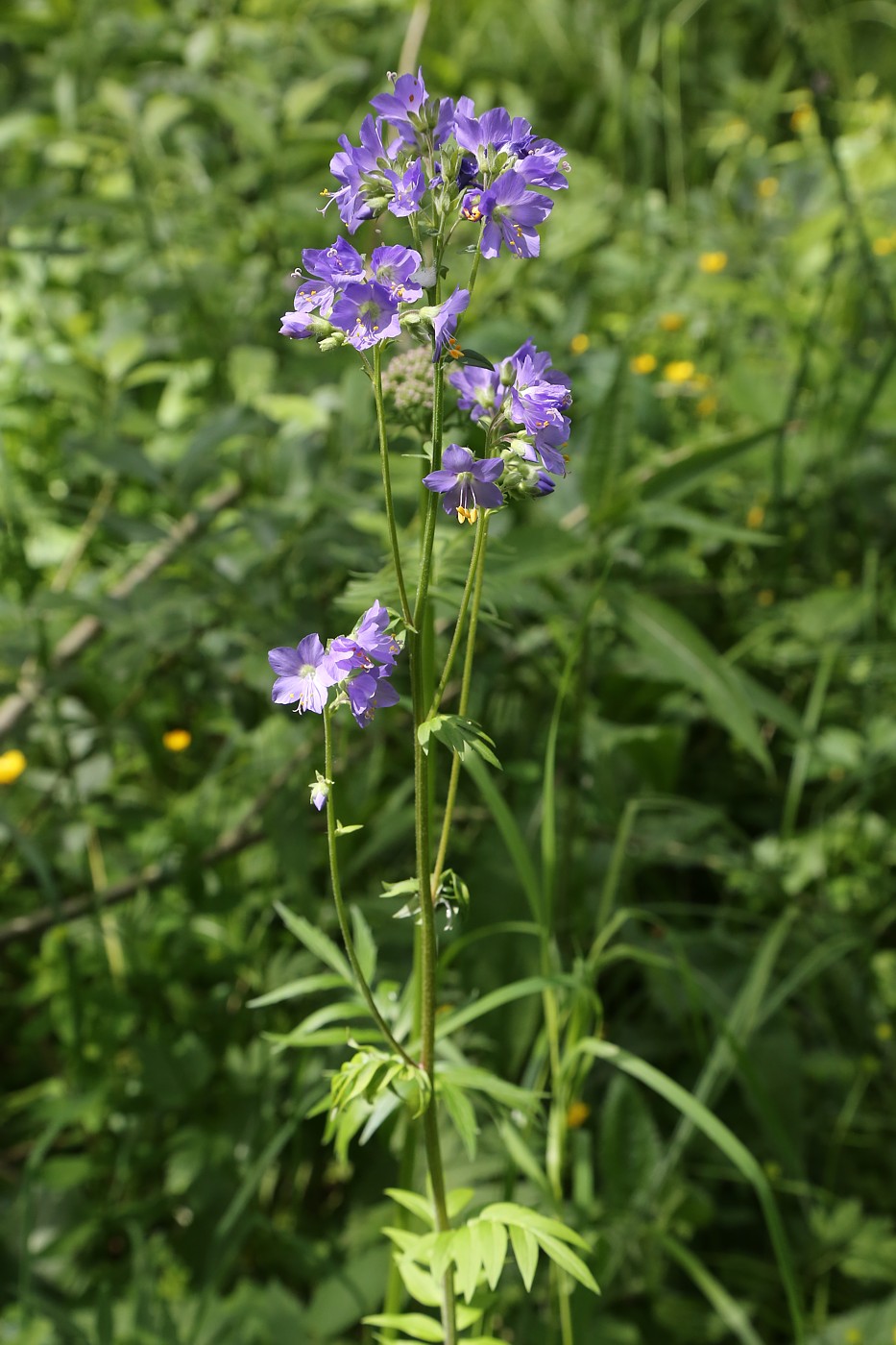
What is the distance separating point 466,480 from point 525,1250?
29.8 inches

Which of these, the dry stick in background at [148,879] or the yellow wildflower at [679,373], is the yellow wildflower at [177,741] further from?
the yellow wildflower at [679,373]

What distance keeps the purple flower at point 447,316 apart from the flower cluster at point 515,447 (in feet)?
0.30

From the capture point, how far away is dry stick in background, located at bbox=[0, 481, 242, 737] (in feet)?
7.54

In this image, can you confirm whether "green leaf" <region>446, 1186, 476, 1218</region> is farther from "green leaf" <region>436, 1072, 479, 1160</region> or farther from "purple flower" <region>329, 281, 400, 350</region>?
"purple flower" <region>329, 281, 400, 350</region>

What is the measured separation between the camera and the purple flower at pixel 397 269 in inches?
38.0

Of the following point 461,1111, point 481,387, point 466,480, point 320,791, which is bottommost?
point 461,1111

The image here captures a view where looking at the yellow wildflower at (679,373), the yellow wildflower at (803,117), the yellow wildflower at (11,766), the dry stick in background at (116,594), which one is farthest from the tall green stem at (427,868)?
the yellow wildflower at (803,117)

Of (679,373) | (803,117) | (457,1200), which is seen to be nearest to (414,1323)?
(457,1200)

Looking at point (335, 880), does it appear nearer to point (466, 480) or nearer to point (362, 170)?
point (466, 480)

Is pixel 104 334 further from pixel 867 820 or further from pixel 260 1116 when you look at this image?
pixel 867 820

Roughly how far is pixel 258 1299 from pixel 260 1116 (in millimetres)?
274

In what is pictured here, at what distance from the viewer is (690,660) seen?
1963 millimetres

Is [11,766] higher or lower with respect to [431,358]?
lower

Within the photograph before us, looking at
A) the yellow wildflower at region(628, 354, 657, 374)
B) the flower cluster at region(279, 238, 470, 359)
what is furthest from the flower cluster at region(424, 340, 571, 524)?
the yellow wildflower at region(628, 354, 657, 374)
